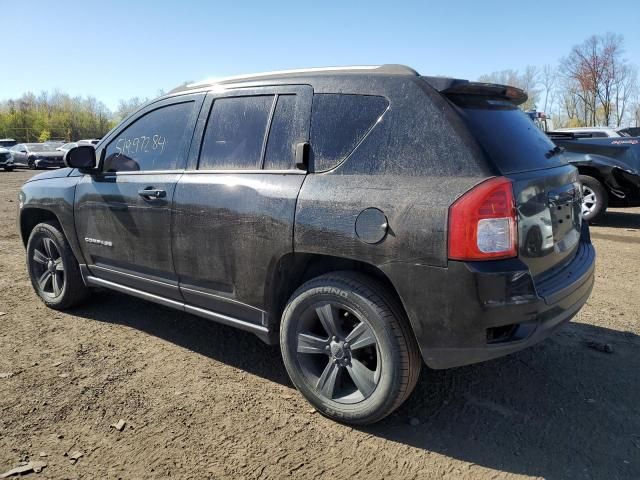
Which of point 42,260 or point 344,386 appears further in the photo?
point 42,260

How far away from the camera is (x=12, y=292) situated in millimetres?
5168

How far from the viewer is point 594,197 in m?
8.35

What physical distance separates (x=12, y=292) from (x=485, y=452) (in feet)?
15.5

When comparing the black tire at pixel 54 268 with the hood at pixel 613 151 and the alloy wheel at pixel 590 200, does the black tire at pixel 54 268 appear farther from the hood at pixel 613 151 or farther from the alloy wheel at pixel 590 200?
the alloy wheel at pixel 590 200

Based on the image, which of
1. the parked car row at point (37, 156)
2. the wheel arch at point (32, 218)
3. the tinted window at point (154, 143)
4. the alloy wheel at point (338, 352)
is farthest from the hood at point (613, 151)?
the parked car row at point (37, 156)

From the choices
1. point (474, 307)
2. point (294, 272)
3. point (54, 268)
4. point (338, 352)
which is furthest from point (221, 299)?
point (54, 268)

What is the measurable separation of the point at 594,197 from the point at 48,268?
311 inches

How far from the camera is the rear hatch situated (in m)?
2.46

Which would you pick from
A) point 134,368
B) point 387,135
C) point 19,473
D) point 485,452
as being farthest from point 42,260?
point 485,452

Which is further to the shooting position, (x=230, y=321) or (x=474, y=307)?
(x=230, y=321)

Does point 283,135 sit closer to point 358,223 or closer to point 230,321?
point 358,223

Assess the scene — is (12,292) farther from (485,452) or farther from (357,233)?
(485,452)

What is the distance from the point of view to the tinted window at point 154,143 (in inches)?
140

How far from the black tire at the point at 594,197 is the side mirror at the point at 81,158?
24.1 feet
